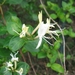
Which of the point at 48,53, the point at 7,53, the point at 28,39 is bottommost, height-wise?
the point at 48,53

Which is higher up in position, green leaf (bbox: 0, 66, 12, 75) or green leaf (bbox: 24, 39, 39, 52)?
green leaf (bbox: 24, 39, 39, 52)

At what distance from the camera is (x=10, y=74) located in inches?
45.4

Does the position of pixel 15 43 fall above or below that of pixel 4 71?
above

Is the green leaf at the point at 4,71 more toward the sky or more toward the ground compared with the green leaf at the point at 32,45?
more toward the ground

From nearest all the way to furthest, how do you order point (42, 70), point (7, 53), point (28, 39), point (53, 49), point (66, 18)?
1. point (28, 39)
2. point (7, 53)
3. point (53, 49)
4. point (66, 18)
5. point (42, 70)

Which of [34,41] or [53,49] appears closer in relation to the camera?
[34,41]

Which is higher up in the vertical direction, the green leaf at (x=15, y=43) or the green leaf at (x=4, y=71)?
the green leaf at (x=15, y=43)

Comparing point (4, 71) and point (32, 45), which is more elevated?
point (32, 45)

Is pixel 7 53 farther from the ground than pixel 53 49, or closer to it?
farther from the ground

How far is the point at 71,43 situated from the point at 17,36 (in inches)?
67.7

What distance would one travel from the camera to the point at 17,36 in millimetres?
1093

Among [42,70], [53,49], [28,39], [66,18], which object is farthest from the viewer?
[42,70]

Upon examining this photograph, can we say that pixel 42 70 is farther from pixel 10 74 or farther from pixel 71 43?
pixel 10 74

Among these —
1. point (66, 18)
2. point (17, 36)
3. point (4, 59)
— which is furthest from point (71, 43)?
point (17, 36)
